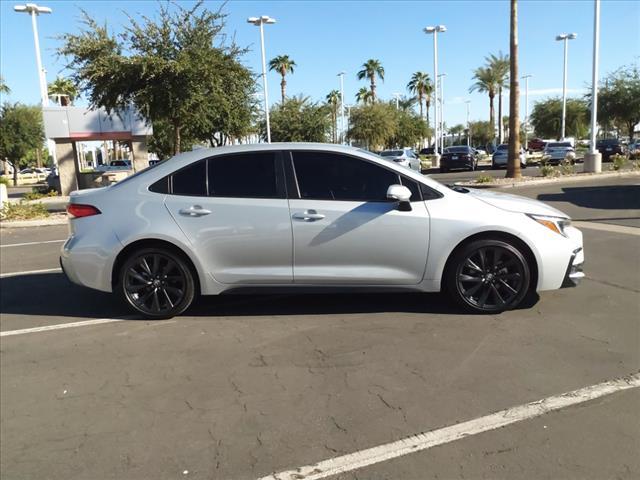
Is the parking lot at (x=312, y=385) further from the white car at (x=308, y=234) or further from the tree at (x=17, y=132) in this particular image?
the tree at (x=17, y=132)

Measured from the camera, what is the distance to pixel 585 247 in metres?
7.85

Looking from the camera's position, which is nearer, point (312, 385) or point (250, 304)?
point (312, 385)

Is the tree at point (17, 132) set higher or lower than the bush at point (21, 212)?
higher

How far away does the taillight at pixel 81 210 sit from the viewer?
5070 mm

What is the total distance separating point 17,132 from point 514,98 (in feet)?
131

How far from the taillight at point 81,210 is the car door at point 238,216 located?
723 millimetres

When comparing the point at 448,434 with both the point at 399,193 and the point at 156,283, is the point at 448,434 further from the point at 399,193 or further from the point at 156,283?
the point at 156,283

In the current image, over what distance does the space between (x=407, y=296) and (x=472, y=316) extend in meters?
0.87

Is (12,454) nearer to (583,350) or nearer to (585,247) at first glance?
(583,350)

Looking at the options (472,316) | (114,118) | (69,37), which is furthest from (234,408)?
(114,118)

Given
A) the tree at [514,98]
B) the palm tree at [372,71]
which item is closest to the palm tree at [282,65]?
the palm tree at [372,71]

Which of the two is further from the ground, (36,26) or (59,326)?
(36,26)

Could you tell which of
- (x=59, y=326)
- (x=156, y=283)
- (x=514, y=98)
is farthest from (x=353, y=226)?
(x=514, y=98)

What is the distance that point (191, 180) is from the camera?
506 cm
